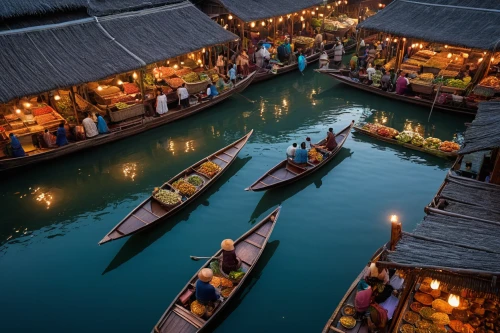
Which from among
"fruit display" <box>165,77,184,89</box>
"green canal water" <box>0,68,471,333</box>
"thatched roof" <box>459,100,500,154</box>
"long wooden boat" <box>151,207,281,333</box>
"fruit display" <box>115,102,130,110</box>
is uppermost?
"thatched roof" <box>459,100,500,154</box>

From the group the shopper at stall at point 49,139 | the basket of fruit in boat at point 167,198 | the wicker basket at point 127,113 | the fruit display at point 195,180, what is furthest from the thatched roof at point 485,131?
the shopper at stall at point 49,139

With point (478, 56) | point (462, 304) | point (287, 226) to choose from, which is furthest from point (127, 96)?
point (478, 56)

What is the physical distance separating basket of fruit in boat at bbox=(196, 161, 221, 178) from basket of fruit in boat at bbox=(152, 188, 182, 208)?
1.64 meters

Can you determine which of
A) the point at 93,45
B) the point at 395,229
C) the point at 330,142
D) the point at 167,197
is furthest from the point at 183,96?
the point at 395,229

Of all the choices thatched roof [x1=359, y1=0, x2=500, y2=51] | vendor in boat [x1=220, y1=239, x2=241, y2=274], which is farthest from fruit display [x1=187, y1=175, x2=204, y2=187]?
thatched roof [x1=359, y1=0, x2=500, y2=51]

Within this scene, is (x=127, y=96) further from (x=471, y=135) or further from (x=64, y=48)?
(x=471, y=135)

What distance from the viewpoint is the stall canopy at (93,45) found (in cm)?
1562

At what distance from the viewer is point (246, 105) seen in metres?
22.0

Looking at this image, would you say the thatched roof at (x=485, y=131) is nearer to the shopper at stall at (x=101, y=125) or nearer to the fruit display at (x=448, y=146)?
the fruit display at (x=448, y=146)

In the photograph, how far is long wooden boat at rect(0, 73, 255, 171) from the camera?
51.0 ft

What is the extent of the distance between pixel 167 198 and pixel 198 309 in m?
4.56

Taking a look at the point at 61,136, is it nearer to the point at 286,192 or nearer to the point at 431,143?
the point at 286,192

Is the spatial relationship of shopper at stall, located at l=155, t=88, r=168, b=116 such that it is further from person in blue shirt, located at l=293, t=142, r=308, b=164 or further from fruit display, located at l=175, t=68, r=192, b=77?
person in blue shirt, located at l=293, t=142, r=308, b=164

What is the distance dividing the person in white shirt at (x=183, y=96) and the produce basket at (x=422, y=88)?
38.2 ft
